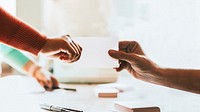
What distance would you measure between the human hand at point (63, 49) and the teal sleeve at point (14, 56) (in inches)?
17.1

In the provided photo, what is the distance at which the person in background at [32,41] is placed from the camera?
3.73ft

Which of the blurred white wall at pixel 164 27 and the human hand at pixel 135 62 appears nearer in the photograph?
the human hand at pixel 135 62

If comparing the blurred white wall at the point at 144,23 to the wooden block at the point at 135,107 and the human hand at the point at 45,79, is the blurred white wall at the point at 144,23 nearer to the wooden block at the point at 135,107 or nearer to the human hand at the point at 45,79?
the human hand at the point at 45,79

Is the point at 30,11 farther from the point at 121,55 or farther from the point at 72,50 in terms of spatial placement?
the point at 121,55

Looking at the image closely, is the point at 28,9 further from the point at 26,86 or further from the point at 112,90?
the point at 112,90

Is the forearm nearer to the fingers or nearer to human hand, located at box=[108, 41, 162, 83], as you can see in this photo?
human hand, located at box=[108, 41, 162, 83]

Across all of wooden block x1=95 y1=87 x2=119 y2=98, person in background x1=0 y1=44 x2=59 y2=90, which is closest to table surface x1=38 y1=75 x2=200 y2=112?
wooden block x1=95 y1=87 x2=119 y2=98

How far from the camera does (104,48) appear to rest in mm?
1334

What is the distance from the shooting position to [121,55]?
1.29 metres

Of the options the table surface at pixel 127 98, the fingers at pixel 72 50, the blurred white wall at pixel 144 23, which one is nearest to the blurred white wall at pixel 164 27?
the blurred white wall at pixel 144 23

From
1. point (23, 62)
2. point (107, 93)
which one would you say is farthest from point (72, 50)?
point (23, 62)

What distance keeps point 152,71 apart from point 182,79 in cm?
12

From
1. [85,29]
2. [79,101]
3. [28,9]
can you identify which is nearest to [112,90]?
[79,101]

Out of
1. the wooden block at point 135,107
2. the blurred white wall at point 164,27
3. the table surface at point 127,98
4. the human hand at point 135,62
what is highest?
the blurred white wall at point 164,27
